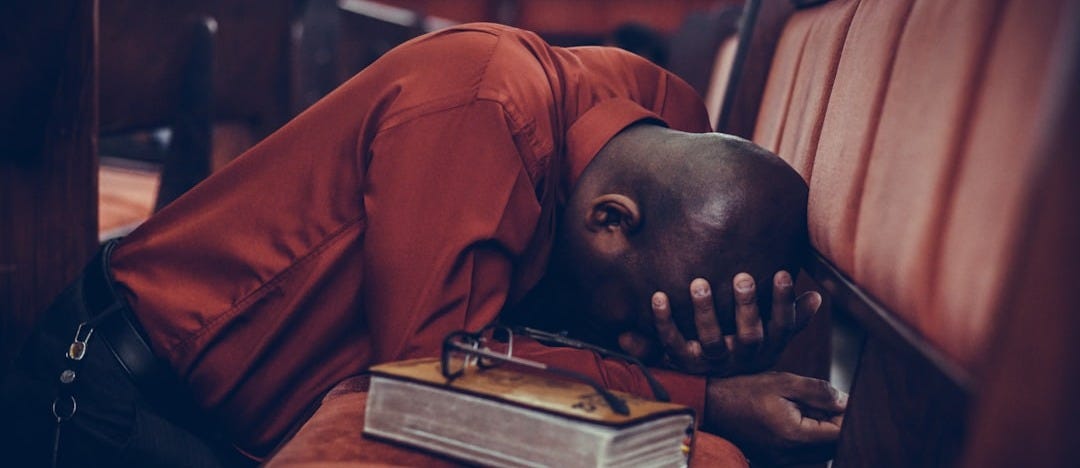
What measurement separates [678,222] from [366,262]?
362mm

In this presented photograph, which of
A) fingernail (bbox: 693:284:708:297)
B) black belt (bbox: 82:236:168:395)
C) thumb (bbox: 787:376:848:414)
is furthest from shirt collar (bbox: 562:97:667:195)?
black belt (bbox: 82:236:168:395)

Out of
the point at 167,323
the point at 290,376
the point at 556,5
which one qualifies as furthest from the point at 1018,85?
the point at 556,5

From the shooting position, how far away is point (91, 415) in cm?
123

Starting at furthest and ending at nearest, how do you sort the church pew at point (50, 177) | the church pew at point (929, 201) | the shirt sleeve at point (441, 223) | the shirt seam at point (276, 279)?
1. the church pew at point (50, 177)
2. the shirt seam at point (276, 279)
3. the shirt sleeve at point (441, 223)
4. the church pew at point (929, 201)

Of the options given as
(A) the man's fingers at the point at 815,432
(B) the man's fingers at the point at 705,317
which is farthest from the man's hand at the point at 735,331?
(A) the man's fingers at the point at 815,432

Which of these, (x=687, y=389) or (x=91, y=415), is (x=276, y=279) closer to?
(x=91, y=415)

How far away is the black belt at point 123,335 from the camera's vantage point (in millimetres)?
1240

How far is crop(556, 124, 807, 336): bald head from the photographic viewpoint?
1.11 m

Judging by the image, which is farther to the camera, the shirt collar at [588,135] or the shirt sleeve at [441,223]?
the shirt collar at [588,135]

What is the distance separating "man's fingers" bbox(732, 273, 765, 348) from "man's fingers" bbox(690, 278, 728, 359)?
0.03 meters

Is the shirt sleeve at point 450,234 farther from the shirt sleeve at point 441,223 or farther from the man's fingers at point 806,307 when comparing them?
the man's fingers at point 806,307

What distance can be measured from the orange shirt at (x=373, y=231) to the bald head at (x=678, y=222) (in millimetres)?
55

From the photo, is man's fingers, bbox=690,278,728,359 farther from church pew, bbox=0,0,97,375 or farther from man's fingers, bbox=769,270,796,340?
church pew, bbox=0,0,97,375

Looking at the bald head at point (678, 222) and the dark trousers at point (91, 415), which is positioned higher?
the bald head at point (678, 222)
